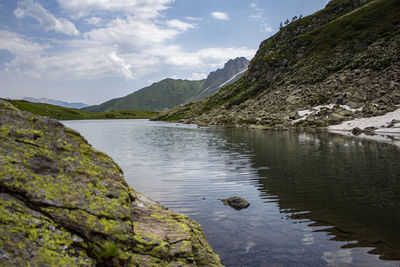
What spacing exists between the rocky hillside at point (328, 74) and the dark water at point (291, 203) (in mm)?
55121

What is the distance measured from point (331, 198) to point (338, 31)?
145168mm

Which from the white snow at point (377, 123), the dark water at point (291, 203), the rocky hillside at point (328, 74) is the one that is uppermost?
the rocky hillside at point (328, 74)

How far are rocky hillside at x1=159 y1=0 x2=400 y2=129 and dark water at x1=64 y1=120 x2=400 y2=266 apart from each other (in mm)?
55121

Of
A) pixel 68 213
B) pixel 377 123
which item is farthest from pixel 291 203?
pixel 377 123

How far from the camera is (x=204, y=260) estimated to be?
29.6 ft

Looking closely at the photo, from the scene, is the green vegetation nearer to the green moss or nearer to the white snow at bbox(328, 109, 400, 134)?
the white snow at bbox(328, 109, 400, 134)

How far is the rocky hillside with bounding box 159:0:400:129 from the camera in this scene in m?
85.1

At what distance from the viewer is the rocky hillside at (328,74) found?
85125 mm

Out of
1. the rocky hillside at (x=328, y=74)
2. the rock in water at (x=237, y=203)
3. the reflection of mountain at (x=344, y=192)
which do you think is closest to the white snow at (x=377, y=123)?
the rocky hillside at (x=328, y=74)

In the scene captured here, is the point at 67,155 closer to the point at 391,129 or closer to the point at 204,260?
the point at 204,260

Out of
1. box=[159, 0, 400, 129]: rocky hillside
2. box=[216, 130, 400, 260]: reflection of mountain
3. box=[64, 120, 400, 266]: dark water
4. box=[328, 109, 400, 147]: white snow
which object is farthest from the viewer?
box=[159, 0, 400, 129]: rocky hillside

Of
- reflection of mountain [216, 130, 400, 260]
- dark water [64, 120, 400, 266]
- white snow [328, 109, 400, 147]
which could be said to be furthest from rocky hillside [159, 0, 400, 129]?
→ dark water [64, 120, 400, 266]

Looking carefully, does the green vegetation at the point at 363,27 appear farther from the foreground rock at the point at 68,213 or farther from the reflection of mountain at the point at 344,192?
the foreground rock at the point at 68,213

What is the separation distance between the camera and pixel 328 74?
11425 cm
